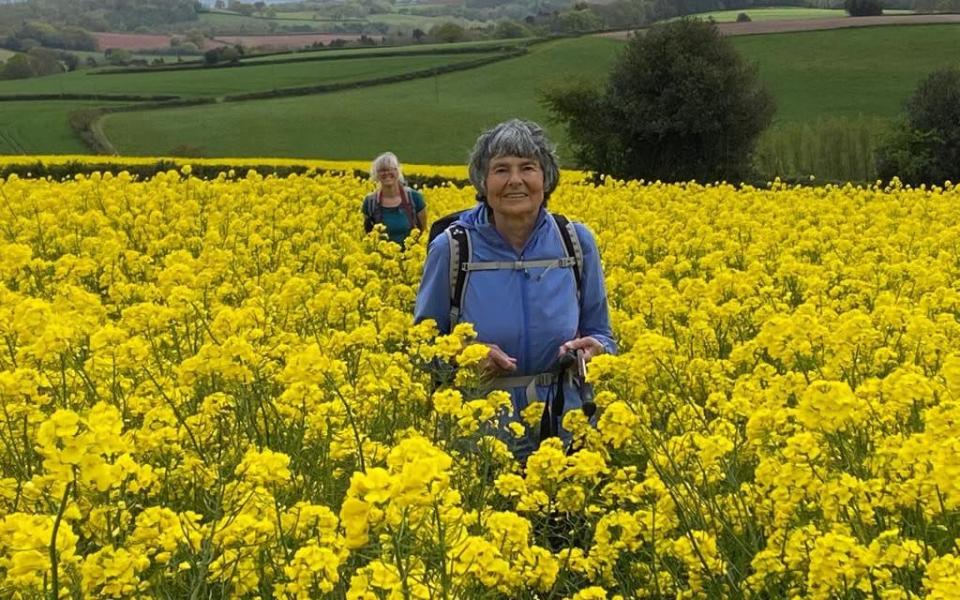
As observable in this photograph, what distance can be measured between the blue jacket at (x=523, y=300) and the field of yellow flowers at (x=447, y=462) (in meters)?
0.18

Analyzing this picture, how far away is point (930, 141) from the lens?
102ft

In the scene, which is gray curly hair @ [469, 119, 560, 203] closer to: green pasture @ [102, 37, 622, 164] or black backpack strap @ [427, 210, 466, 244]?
black backpack strap @ [427, 210, 466, 244]

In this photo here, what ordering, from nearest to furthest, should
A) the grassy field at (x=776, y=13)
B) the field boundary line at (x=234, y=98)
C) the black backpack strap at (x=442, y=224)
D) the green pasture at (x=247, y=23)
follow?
the black backpack strap at (x=442, y=224) < the field boundary line at (x=234, y=98) < the grassy field at (x=776, y=13) < the green pasture at (x=247, y=23)

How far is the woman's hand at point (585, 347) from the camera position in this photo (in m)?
4.29

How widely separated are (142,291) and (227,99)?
189 ft

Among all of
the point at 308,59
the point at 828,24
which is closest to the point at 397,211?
the point at 828,24

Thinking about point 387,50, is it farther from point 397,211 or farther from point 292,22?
point 397,211

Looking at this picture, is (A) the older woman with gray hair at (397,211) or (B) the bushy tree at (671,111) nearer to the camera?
(A) the older woman with gray hair at (397,211)

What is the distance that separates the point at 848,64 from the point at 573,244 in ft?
202

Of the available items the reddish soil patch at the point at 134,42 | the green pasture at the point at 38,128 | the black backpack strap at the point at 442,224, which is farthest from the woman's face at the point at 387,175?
the reddish soil patch at the point at 134,42

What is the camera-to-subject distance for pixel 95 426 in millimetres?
2285

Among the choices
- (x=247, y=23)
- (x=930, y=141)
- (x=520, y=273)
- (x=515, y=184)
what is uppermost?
(x=515, y=184)

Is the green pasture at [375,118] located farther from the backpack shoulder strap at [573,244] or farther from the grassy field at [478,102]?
the backpack shoulder strap at [573,244]

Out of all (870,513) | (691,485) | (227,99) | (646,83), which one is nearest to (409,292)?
(691,485)
